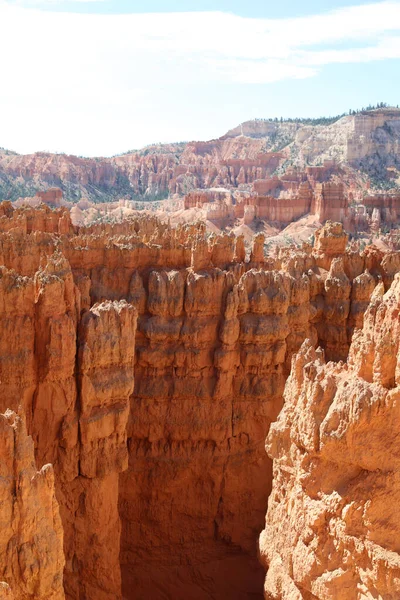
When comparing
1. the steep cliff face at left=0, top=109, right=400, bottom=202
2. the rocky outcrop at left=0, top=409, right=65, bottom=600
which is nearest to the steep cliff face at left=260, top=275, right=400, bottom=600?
the rocky outcrop at left=0, top=409, right=65, bottom=600

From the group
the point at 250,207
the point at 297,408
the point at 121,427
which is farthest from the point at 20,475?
the point at 250,207

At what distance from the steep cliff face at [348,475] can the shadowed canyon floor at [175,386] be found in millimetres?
58

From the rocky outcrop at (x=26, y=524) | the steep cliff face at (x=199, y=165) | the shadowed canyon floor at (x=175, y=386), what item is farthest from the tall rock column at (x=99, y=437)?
the steep cliff face at (x=199, y=165)

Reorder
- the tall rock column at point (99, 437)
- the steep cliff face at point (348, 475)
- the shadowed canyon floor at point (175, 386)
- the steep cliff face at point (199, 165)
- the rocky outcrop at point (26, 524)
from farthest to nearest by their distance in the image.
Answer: the steep cliff face at point (199, 165)
the tall rock column at point (99, 437)
the shadowed canyon floor at point (175, 386)
the steep cliff face at point (348, 475)
the rocky outcrop at point (26, 524)

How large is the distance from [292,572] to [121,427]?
4.84 m

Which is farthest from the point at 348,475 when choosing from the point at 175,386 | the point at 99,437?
the point at 175,386

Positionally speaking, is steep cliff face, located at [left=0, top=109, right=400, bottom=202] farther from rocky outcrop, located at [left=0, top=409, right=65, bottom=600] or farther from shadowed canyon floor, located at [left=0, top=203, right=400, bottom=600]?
rocky outcrop, located at [left=0, top=409, right=65, bottom=600]

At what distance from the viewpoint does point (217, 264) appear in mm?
17375

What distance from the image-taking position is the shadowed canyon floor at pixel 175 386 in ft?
38.7

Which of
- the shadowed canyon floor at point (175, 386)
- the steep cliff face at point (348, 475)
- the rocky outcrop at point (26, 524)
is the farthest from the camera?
the shadowed canyon floor at point (175, 386)

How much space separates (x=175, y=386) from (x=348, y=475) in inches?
312

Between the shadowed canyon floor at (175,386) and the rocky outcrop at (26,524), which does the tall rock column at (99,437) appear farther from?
the rocky outcrop at (26,524)

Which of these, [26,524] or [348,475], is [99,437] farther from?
[348,475]

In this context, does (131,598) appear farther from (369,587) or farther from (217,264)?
(369,587)
